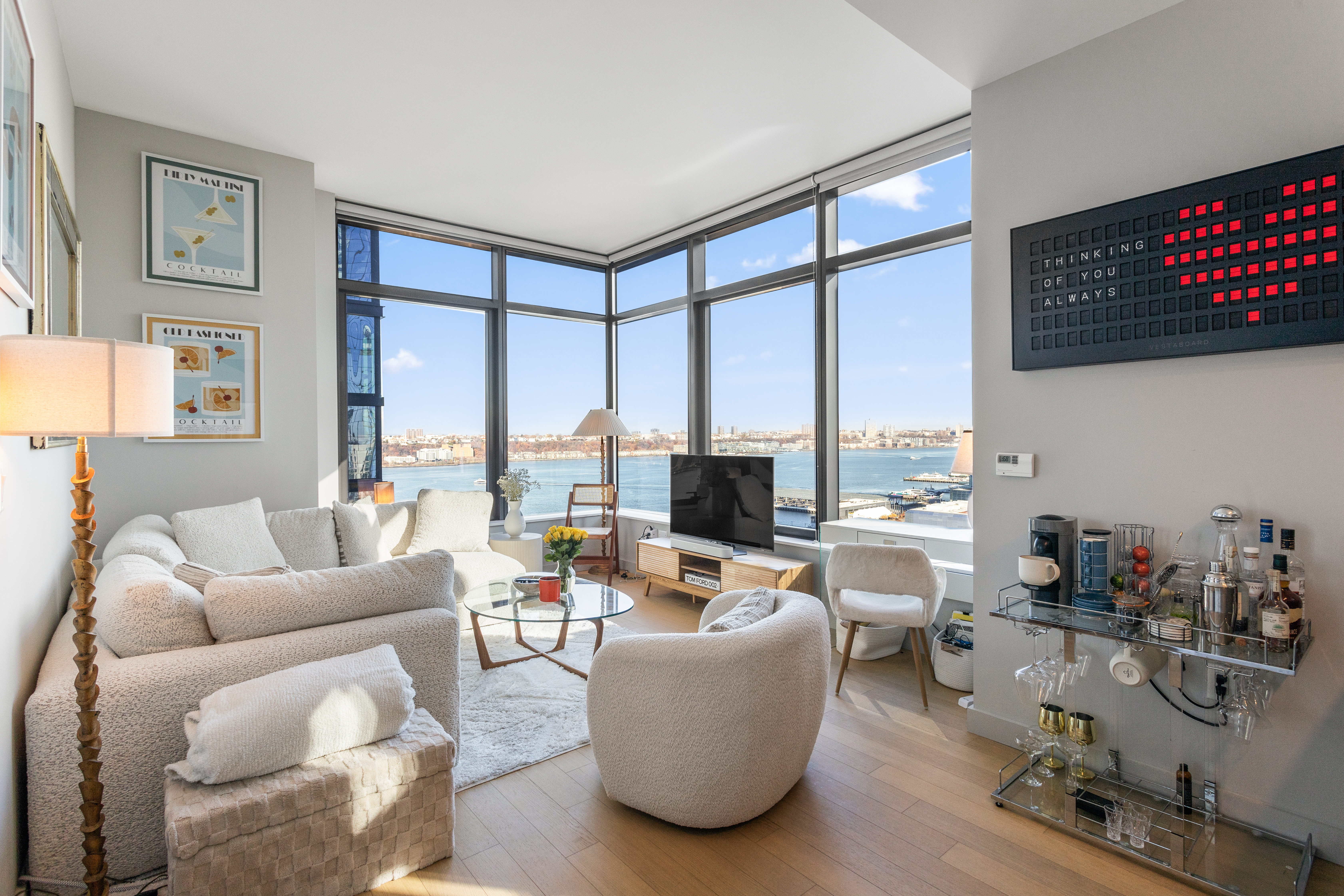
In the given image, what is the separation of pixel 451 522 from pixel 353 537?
0.69 metres

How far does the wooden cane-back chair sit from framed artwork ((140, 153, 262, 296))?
2.83 meters

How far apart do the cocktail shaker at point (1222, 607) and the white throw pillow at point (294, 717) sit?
93.6 inches

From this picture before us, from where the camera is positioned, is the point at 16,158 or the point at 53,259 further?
the point at 53,259

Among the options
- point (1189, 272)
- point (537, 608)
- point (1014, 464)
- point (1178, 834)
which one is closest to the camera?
point (1178, 834)

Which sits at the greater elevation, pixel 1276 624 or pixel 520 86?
pixel 520 86

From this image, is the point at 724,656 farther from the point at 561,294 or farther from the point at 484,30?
the point at 561,294

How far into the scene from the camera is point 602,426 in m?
5.57

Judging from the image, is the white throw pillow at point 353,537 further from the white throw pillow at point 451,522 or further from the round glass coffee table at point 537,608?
the round glass coffee table at point 537,608

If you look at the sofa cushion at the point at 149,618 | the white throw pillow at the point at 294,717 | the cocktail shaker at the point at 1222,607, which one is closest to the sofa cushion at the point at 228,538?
the sofa cushion at the point at 149,618

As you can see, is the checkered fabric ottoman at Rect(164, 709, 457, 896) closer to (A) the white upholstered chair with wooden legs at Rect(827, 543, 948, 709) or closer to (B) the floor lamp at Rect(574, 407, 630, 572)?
(A) the white upholstered chair with wooden legs at Rect(827, 543, 948, 709)

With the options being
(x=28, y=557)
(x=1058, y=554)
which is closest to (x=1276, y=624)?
(x=1058, y=554)

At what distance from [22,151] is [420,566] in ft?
5.39

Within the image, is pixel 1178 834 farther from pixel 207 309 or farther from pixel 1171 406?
pixel 207 309

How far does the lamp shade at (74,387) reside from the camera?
1.36 metres
